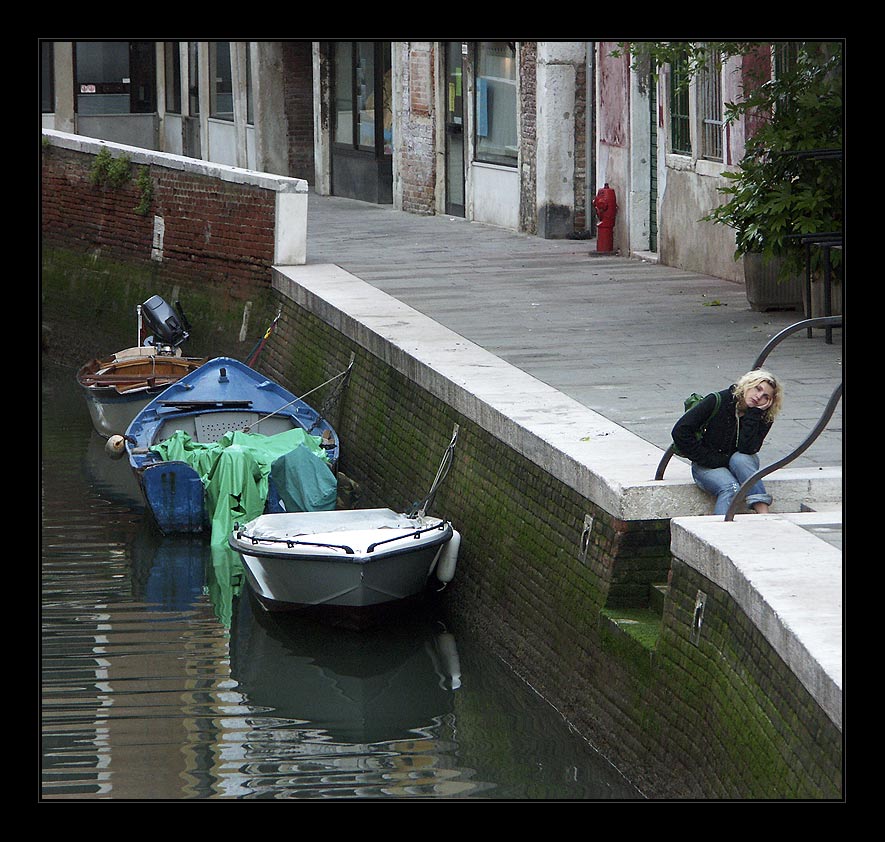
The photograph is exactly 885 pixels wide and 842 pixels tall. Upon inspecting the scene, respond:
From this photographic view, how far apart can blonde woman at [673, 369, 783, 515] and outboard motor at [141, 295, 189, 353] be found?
9.50 meters

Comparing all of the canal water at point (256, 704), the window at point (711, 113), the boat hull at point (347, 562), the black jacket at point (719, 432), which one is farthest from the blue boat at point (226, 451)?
the black jacket at point (719, 432)

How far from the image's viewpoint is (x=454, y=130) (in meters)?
20.8

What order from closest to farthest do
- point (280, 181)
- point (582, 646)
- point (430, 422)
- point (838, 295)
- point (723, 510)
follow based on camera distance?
point (723, 510)
point (582, 646)
point (430, 422)
point (838, 295)
point (280, 181)

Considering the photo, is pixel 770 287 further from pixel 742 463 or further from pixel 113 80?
pixel 113 80

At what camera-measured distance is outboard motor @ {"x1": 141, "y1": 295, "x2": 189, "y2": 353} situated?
16.3 meters

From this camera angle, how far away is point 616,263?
16.5 m

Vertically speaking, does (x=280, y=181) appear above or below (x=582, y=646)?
above

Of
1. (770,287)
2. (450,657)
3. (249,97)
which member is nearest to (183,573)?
(450,657)

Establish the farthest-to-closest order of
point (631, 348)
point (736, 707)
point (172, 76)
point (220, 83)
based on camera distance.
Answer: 1. point (172, 76)
2. point (220, 83)
3. point (631, 348)
4. point (736, 707)

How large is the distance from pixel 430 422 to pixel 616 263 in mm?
6119

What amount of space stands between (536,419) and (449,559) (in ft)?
3.95
